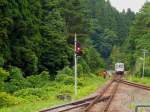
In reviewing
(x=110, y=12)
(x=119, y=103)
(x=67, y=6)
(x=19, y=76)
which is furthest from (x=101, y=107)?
(x=110, y=12)

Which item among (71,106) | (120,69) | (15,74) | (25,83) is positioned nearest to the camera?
(71,106)

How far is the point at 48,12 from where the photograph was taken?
59.1 meters

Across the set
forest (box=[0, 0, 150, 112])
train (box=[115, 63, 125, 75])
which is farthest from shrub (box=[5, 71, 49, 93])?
train (box=[115, 63, 125, 75])

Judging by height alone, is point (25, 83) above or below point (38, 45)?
below

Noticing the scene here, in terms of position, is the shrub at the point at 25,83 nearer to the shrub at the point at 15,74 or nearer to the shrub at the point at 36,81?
the shrub at the point at 36,81

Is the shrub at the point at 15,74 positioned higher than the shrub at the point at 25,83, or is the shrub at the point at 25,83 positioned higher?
the shrub at the point at 15,74

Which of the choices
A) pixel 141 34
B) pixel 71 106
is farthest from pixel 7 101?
pixel 141 34

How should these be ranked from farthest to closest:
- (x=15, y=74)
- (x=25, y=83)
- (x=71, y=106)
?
(x=15, y=74), (x=25, y=83), (x=71, y=106)

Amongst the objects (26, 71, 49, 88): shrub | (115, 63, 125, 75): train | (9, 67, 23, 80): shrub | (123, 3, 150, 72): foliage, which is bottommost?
(115, 63, 125, 75): train

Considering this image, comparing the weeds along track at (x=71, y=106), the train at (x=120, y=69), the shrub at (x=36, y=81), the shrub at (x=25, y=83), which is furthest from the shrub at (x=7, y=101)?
the train at (x=120, y=69)

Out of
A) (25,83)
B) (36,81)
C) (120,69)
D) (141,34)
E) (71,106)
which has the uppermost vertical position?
(141,34)

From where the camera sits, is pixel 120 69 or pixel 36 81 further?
pixel 120 69

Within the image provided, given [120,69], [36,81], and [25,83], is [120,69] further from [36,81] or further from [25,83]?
[25,83]

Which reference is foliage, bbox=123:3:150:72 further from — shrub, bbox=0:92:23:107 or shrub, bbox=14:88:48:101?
shrub, bbox=0:92:23:107
